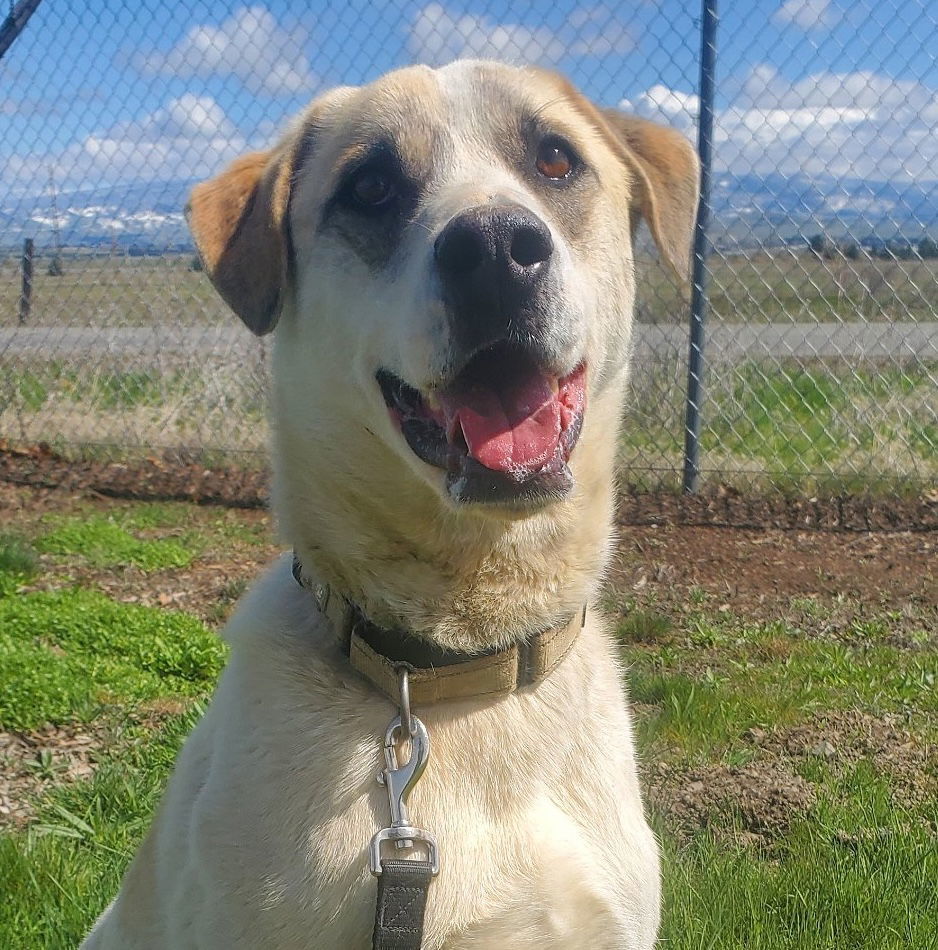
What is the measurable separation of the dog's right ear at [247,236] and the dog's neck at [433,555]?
35 cm

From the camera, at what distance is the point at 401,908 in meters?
1.65

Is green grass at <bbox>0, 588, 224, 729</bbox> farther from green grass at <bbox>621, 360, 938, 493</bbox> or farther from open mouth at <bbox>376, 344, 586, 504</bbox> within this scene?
green grass at <bbox>621, 360, 938, 493</bbox>

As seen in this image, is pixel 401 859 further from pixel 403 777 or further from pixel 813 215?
pixel 813 215

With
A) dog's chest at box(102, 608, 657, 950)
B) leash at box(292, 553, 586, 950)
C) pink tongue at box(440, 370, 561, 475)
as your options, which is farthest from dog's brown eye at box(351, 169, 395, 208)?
dog's chest at box(102, 608, 657, 950)

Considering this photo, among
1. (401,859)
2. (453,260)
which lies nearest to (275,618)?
(401,859)

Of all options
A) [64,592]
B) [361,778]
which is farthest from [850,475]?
[361,778]

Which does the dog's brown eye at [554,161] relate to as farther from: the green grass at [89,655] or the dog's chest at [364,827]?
the green grass at [89,655]

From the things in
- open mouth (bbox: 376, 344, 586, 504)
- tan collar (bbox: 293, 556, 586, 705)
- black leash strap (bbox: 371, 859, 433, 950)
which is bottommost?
black leash strap (bbox: 371, 859, 433, 950)

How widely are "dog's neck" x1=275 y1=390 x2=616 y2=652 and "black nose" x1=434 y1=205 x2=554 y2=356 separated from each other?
35 cm

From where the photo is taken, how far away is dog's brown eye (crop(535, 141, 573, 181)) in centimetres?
233

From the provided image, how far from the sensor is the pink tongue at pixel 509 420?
6.16ft

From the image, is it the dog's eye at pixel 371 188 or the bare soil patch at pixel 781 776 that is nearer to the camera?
the dog's eye at pixel 371 188

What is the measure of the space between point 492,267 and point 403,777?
3.04ft

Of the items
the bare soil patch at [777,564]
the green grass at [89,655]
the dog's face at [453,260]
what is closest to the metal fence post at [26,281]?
the green grass at [89,655]
